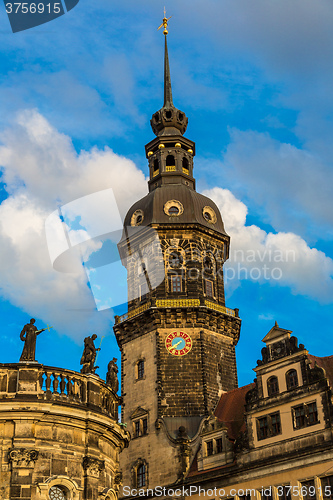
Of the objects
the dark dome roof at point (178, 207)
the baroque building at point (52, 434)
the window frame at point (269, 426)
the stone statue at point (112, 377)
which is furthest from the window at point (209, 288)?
the baroque building at point (52, 434)

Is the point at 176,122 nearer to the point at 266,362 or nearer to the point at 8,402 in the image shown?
the point at 266,362

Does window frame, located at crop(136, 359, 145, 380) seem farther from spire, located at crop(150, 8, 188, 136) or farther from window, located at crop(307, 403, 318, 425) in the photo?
spire, located at crop(150, 8, 188, 136)

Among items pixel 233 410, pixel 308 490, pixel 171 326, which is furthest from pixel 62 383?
pixel 171 326

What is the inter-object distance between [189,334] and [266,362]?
984cm

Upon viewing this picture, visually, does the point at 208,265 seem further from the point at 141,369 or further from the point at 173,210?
the point at 141,369

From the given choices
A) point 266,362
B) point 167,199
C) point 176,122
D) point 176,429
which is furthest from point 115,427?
point 176,122

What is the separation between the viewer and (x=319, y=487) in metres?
37.1

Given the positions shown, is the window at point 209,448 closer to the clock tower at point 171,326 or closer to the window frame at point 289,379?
the clock tower at point 171,326

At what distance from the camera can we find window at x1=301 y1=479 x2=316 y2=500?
3738 cm

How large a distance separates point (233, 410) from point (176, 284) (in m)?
10.9

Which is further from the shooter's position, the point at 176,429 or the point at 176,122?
the point at 176,122

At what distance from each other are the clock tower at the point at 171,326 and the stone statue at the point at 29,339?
22788 mm

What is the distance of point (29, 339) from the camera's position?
90.0ft

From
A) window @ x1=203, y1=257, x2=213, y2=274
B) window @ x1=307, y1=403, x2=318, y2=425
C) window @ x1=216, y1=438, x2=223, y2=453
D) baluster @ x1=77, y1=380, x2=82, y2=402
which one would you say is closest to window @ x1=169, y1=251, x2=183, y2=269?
window @ x1=203, y1=257, x2=213, y2=274
